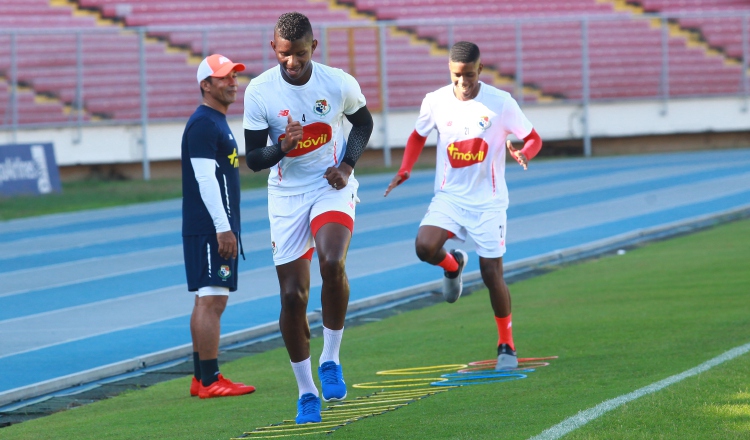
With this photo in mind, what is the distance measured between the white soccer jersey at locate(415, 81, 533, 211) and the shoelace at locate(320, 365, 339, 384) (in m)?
2.05

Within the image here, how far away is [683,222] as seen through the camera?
14594 millimetres

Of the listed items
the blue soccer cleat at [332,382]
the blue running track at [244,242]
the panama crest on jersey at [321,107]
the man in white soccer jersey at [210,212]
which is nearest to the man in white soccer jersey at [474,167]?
the man in white soccer jersey at [210,212]

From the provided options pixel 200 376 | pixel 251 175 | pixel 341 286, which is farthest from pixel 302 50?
pixel 251 175

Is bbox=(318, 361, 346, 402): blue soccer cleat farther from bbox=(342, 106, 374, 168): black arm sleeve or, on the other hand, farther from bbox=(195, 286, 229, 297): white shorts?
bbox=(195, 286, 229, 297): white shorts

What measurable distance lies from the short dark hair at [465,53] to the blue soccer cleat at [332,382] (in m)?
2.14

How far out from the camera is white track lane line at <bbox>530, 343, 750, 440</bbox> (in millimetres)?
4453

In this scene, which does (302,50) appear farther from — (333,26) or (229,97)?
(333,26)

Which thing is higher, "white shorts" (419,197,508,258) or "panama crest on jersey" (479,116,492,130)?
"panama crest on jersey" (479,116,492,130)

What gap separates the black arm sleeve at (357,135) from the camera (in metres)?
5.32

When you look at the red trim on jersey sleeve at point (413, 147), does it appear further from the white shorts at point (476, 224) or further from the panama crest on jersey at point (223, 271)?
the panama crest on jersey at point (223, 271)

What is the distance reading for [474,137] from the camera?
681 cm

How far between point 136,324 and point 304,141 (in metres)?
4.38

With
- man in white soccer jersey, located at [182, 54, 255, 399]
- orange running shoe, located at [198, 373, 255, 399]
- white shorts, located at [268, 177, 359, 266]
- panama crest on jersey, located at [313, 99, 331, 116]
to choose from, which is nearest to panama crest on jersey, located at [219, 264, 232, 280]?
man in white soccer jersey, located at [182, 54, 255, 399]

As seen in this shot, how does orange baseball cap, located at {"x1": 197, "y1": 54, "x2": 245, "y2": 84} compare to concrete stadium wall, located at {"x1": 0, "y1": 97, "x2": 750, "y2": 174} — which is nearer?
orange baseball cap, located at {"x1": 197, "y1": 54, "x2": 245, "y2": 84}
